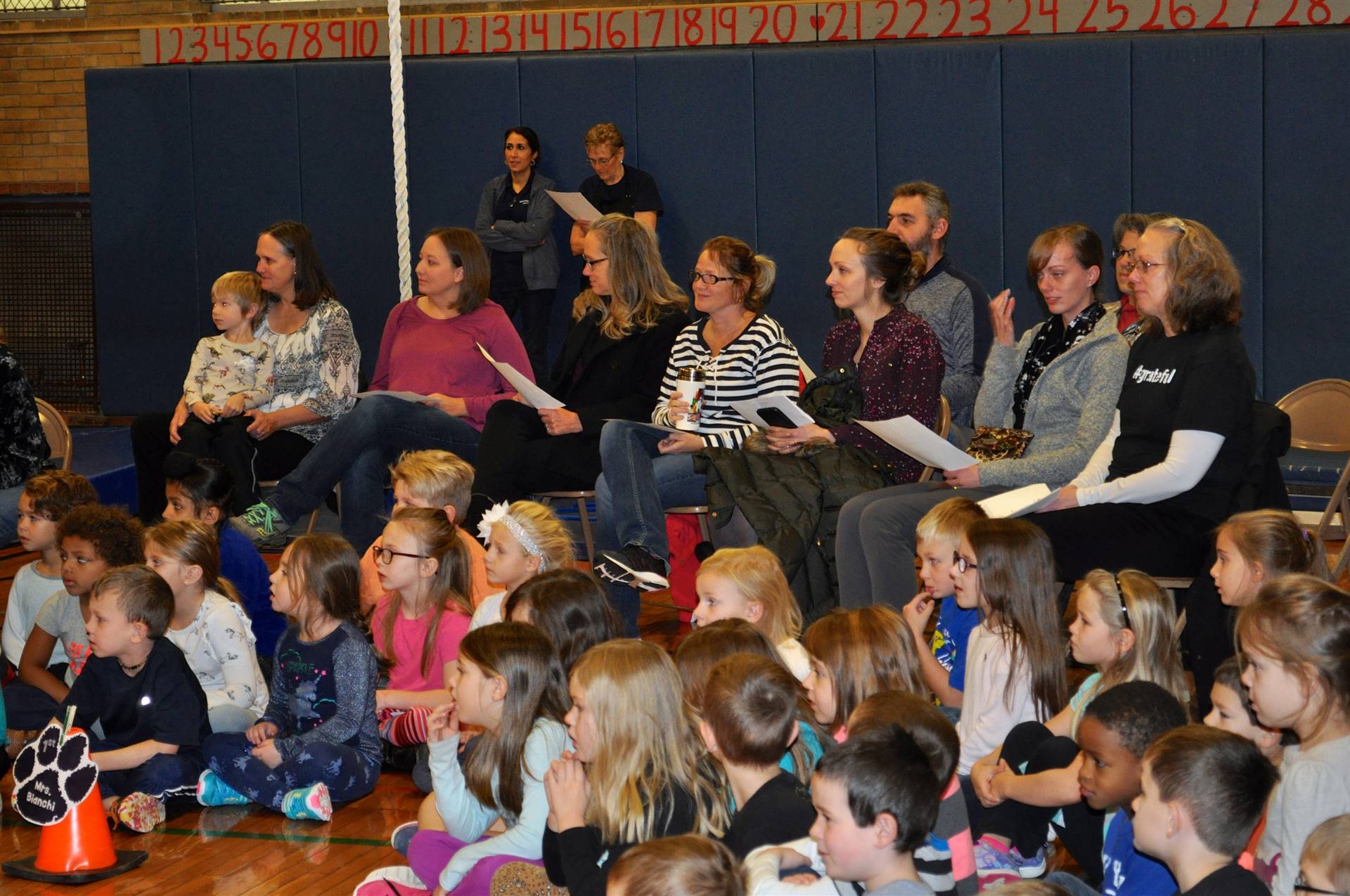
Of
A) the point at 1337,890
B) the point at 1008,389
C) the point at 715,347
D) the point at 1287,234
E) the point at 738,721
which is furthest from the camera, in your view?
the point at 1287,234

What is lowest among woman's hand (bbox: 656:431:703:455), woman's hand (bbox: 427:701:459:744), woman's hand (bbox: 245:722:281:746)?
woman's hand (bbox: 245:722:281:746)

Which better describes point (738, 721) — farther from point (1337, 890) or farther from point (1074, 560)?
point (1074, 560)

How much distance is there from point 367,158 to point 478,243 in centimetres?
282

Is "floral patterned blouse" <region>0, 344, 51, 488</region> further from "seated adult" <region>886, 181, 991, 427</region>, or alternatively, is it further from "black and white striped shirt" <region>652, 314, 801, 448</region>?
"seated adult" <region>886, 181, 991, 427</region>

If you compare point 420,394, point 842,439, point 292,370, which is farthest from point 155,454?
point 842,439

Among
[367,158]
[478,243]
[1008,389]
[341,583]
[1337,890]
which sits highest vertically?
[367,158]

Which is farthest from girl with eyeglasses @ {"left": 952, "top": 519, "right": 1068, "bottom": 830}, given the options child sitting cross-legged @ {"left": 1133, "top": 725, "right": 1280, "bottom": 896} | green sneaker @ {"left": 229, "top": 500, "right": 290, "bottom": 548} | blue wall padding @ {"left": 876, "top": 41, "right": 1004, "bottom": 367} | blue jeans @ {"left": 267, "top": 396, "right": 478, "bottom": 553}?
blue wall padding @ {"left": 876, "top": 41, "right": 1004, "bottom": 367}

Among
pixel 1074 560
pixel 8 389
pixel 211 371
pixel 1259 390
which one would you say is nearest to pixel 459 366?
pixel 211 371

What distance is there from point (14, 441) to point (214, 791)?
179 cm

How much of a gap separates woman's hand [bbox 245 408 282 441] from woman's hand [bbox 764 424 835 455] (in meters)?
1.95

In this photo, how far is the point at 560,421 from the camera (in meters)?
4.73

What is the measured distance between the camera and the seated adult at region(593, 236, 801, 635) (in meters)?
4.39

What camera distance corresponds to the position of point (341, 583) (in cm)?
362

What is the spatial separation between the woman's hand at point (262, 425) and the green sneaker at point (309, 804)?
6.70ft
